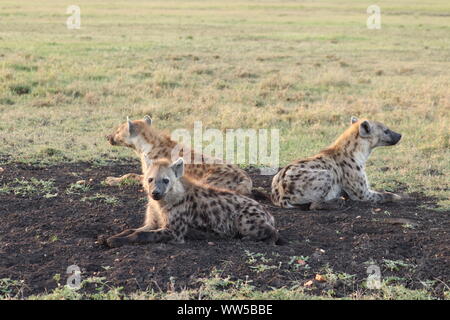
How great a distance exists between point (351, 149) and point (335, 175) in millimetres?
391

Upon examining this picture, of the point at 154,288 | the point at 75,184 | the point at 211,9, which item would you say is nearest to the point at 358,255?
the point at 154,288

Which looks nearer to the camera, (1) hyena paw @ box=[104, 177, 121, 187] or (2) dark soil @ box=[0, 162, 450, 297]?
(2) dark soil @ box=[0, 162, 450, 297]

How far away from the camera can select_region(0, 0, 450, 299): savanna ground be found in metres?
4.85

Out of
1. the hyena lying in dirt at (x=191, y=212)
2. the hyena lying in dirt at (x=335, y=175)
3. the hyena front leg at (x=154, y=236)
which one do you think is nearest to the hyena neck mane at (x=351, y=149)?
the hyena lying in dirt at (x=335, y=175)

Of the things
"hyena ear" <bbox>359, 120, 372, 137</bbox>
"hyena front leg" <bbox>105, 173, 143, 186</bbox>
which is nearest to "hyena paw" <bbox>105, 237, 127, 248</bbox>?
"hyena front leg" <bbox>105, 173, 143, 186</bbox>

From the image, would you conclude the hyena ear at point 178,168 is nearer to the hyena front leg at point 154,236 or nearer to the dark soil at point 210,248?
the hyena front leg at point 154,236

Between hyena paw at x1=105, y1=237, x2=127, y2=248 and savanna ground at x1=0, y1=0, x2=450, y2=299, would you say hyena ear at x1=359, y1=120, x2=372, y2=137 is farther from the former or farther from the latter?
hyena paw at x1=105, y1=237, x2=127, y2=248

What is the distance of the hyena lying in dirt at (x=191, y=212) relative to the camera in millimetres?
5574

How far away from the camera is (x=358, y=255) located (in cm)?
535

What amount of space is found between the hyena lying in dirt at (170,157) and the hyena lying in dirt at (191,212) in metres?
1.09

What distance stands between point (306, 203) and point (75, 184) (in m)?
2.31

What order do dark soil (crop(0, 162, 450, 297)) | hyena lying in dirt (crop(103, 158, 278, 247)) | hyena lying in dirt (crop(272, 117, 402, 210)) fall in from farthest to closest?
hyena lying in dirt (crop(272, 117, 402, 210)) < hyena lying in dirt (crop(103, 158, 278, 247)) < dark soil (crop(0, 162, 450, 297))

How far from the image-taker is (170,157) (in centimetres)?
725
